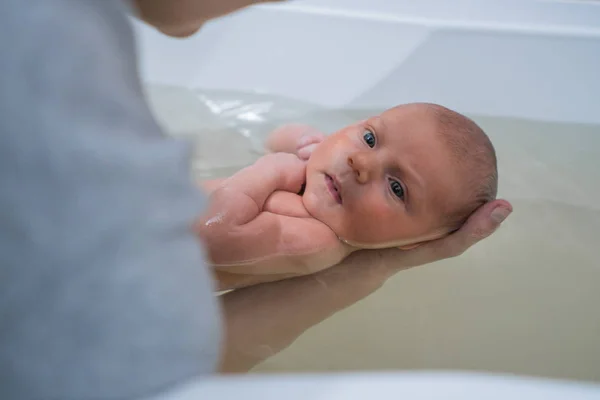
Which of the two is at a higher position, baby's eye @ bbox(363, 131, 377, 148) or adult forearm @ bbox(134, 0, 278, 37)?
adult forearm @ bbox(134, 0, 278, 37)

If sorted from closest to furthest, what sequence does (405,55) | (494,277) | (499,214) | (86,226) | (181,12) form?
(86,226) < (181,12) < (499,214) < (494,277) < (405,55)

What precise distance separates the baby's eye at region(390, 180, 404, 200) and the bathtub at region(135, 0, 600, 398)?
0.61ft

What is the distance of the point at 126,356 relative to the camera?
0.32m

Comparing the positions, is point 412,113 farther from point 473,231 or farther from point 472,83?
point 472,83

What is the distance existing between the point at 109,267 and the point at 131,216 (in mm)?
29

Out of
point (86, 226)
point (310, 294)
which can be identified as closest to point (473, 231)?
point (310, 294)

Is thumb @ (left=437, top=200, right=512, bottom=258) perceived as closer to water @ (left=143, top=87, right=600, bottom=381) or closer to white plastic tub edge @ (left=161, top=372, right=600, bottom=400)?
water @ (left=143, top=87, right=600, bottom=381)

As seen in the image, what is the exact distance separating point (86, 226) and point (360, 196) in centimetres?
59

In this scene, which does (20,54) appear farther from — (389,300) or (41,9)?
(389,300)

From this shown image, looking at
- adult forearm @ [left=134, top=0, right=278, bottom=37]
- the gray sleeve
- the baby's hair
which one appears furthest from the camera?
the baby's hair

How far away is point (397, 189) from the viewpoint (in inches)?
34.2

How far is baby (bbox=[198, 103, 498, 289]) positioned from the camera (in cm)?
84

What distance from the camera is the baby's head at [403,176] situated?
84 centimetres

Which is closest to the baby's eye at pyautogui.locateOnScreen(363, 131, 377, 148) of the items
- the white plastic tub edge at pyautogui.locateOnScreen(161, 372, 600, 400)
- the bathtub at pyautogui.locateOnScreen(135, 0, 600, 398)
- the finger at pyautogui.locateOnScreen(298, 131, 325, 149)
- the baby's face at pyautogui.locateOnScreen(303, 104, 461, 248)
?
the baby's face at pyautogui.locateOnScreen(303, 104, 461, 248)
